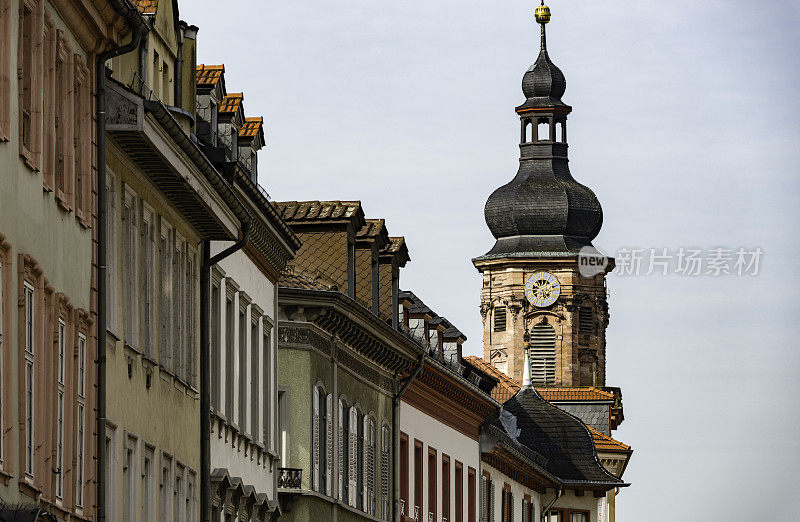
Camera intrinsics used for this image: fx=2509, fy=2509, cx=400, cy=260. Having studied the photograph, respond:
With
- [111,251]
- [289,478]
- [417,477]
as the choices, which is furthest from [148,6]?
[417,477]

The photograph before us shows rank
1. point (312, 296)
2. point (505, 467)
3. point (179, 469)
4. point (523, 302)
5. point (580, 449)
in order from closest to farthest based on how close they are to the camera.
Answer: point (179, 469), point (312, 296), point (505, 467), point (580, 449), point (523, 302)

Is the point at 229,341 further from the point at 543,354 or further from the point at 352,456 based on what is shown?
the point at 543,354

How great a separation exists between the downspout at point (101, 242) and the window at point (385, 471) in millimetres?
21960

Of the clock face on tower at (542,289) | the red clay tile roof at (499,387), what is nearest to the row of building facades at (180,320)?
the red clay tile roof at (499,387)

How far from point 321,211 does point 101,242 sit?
1932cm

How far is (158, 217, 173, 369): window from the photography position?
26.6 metres

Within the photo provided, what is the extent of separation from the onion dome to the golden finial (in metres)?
7.16

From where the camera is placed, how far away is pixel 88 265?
21.7m

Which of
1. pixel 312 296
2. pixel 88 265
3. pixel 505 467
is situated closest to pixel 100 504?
pixel 88 265

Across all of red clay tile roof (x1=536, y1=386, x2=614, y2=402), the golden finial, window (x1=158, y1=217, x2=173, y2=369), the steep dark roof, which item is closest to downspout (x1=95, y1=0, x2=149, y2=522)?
window (x1=158, y1=217, x2=173, y2=369)

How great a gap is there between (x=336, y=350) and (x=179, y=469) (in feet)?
37.8

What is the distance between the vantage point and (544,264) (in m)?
145

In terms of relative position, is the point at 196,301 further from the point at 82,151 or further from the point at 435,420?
the point at 435,420

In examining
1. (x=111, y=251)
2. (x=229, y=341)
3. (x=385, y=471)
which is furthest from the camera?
(x=385, y=471)
